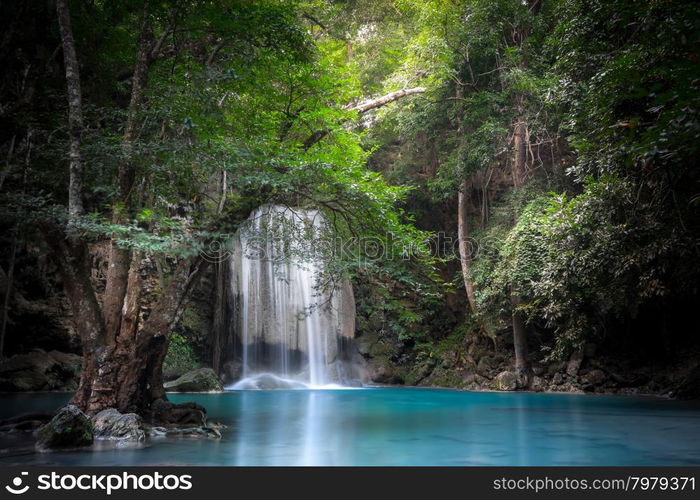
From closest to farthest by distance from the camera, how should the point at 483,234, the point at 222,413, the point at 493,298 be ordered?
the point at 222,413, the point at 493,298, the point at 483,234

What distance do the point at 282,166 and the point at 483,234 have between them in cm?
1078


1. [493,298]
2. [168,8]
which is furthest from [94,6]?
[493,298]

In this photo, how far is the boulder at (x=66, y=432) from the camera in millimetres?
6559

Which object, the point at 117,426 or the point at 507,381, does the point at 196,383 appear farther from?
the point at 507,381

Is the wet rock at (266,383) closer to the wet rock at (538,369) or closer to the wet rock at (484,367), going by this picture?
the wet rock at (484,367)

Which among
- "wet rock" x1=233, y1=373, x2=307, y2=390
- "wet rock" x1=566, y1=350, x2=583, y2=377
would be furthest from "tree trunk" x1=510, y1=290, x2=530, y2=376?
"wet rock" x1=233, y1=373, x2=307, y2=390

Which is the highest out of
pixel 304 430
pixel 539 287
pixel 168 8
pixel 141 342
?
pixel 168 8

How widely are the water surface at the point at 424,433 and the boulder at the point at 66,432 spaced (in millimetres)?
249

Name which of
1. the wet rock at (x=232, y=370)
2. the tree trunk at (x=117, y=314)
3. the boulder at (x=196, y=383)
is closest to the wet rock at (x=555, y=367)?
the boulder at (x=196, y=383)

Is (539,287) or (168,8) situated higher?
(168,8)

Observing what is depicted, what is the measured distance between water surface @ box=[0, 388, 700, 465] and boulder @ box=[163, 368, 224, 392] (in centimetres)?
100

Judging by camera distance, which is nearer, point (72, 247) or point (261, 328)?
point (72, 247)

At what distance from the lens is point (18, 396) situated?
44.3 feet
